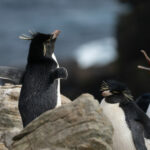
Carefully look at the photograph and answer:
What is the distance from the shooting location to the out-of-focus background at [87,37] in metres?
11.7

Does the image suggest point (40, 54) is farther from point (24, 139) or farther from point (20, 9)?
point (20, 9)

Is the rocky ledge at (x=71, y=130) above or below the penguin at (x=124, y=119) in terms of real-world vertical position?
above

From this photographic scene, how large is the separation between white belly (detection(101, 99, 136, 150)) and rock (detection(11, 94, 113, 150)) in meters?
0.69

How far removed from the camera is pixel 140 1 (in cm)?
1183

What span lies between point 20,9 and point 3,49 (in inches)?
198

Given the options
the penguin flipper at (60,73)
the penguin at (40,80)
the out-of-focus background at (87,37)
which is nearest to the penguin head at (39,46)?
the penguin at (40,80)

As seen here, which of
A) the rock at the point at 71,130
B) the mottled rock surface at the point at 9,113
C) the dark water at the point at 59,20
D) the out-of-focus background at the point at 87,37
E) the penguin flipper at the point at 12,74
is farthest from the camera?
the dark water at the point at 59,20

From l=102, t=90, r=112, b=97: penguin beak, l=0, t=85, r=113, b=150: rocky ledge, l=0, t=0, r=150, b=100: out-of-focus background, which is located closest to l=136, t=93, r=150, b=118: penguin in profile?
l=102, t=90, r=112, b=97: penguin beak

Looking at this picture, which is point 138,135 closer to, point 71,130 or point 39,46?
point 71,130

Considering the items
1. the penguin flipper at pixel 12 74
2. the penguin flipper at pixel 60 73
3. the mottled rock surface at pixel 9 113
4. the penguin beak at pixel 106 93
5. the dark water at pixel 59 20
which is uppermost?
the penguin flipper at pixel 60 73

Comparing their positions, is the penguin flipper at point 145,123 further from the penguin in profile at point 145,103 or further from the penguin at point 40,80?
the penguin at point 40,80

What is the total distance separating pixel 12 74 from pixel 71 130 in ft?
4.92

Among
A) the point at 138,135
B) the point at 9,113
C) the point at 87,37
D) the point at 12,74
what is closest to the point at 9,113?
the point at 9,113

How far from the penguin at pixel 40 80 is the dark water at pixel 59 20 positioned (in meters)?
18.2
